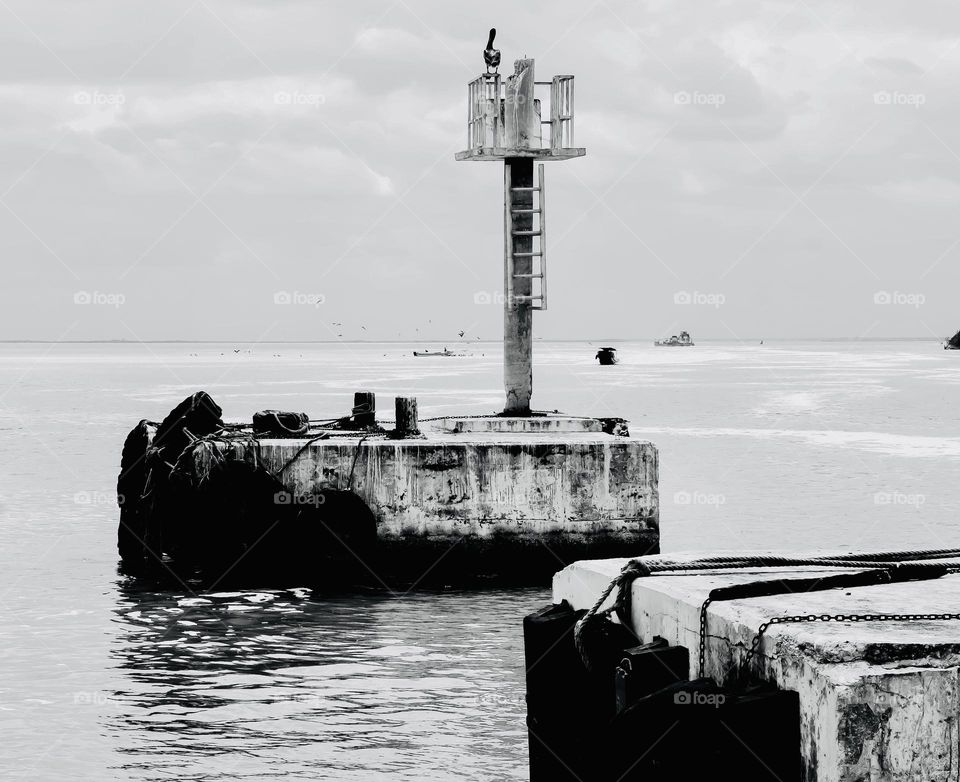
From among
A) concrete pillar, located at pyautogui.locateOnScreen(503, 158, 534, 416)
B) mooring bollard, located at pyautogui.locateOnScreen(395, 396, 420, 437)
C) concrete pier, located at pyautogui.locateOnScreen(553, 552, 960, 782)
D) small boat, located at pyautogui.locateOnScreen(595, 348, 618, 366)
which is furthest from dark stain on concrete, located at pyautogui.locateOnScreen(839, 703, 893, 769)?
small boat, located at pyautogui.locateOnScreen(595, 348, 618, 366)

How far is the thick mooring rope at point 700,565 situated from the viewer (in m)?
6.16

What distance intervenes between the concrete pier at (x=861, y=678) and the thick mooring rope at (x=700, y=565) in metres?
0.85

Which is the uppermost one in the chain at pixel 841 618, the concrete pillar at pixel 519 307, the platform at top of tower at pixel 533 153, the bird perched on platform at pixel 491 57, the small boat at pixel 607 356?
the small boat at pixel 607 356

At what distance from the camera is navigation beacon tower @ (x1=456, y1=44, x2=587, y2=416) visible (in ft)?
59.7

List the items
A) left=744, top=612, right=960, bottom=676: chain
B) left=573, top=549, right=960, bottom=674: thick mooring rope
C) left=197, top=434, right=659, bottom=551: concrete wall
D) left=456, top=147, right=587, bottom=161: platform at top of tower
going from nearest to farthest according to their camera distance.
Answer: left=744, top=612, right=960, bottom=676: chain
left=573, top=549, right=960, bottom=674: thick mooring rope
left=197, top=434, right=659, bottom=551: concrete wall
left=456, top=147, right=587, bottom=161: platform at top of tower

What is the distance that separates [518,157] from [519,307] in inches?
81.4

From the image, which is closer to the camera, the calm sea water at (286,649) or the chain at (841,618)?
the chain at (841,618)

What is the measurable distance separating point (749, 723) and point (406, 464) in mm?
9514

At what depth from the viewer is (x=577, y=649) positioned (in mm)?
6148

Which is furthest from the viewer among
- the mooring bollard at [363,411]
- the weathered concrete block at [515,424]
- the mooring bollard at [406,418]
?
the weathered concrete block at [515,424]

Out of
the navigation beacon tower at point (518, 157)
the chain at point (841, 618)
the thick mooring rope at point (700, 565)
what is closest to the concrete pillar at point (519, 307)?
the navigation beacon tower at point (518, 157)

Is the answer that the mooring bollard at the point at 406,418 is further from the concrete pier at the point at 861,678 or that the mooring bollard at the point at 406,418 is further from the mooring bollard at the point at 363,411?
the concrete pier at the point at 861,678

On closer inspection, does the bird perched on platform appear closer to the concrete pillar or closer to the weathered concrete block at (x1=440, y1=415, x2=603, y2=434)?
the concrete pillar

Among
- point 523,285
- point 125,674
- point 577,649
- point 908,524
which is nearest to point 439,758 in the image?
point 577,649
